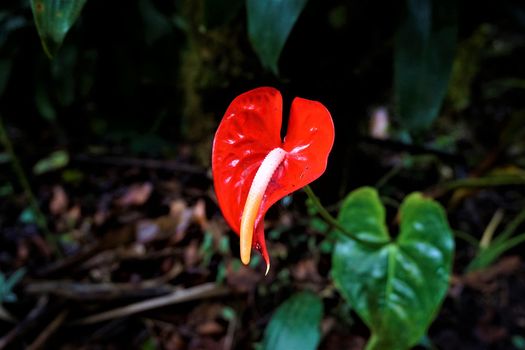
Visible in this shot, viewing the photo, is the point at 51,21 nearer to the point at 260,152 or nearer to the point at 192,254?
the point at 260,152

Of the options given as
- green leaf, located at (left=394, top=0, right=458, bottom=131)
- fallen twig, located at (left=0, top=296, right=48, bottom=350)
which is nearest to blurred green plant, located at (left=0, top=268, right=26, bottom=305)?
fallen twig, located at (left=0, top=296, right=48, bottom=350)

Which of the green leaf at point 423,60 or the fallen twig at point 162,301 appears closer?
the green leaf at point 423,60

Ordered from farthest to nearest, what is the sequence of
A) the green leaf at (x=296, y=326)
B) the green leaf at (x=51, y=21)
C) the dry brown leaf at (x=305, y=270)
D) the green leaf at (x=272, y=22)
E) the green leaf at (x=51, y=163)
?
the green leaf at (x=51, y=163) → the dry brown leaf at (x=305, y=270) → the green leaf at (x=296, y=326) → the green leaf at (x=272, y=22) → the green leaf at (x=51, y=21)

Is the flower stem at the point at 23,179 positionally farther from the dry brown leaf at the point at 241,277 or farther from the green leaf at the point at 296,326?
the green leaf at the point at 296,326

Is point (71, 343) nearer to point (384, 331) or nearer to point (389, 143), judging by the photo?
point (384, 331)

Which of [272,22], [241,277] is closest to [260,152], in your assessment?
[272,22]

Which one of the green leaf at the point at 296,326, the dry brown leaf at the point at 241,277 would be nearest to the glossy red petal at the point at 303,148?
the green leaf at the point at 296,326

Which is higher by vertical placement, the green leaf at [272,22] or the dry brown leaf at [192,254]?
the green leaf at [272,22]
